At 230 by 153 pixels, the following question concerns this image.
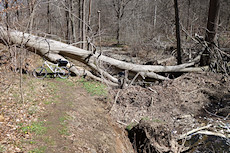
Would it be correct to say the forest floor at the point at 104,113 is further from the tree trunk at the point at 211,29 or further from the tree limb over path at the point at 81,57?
the tree trunk at the point at 211,29

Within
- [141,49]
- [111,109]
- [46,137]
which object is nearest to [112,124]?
[111,109]

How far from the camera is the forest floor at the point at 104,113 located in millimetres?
5195

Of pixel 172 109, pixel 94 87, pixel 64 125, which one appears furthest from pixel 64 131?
pixel 172 109

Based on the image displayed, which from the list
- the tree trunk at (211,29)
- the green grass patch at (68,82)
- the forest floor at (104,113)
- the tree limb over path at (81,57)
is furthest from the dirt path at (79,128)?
the tree trunk at (211,29)

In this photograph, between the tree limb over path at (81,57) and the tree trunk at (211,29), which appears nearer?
the tree limb over path at (81,57)

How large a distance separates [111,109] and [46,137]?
11.0ft

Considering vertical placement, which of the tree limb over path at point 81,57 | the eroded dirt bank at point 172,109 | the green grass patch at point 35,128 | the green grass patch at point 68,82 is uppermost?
the tree limb over path at point 81,57

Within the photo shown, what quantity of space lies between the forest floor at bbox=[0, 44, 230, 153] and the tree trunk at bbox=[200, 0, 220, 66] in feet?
3.77

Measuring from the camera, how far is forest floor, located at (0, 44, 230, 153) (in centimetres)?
520

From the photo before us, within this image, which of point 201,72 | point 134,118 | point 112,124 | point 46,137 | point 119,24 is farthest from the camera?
point 119,24

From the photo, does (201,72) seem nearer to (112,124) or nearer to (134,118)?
(134,118)

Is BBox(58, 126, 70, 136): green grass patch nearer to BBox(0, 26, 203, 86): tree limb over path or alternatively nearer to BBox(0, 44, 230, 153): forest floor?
BBox(0, 44, 230, 153): forest floor

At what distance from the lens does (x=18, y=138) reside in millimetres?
4773

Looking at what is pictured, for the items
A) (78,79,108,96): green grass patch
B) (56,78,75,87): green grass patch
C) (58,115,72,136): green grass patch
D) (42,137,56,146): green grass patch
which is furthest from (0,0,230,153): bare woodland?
(42,137,56,146): green grass patch
